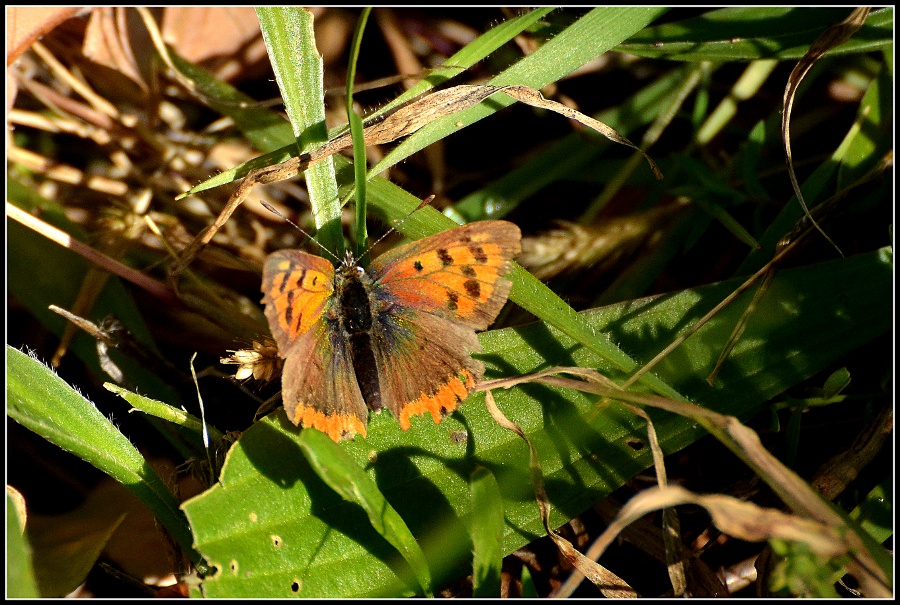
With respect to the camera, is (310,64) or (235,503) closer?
(235,503)

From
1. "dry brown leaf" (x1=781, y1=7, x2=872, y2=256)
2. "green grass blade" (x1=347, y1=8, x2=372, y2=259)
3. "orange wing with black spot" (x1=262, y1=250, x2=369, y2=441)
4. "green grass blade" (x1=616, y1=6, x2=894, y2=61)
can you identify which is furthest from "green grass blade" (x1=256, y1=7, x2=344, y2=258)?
"dry brown leaf" (x1=781, y1=7, x2=872, y2=256)

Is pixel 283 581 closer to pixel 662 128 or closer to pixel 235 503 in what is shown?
pixel 235 503

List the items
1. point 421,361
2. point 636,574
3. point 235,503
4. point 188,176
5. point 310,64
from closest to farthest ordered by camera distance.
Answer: point 235,503, point 421,361, point 310,64, point 636,574, point 188,176

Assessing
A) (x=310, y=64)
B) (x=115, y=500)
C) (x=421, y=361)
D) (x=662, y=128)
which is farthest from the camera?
(x=662, y=128)

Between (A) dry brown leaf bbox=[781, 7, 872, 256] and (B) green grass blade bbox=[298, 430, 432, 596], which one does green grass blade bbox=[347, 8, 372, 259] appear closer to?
(B) green grass blade bbox=[298, 430, 432, 596]

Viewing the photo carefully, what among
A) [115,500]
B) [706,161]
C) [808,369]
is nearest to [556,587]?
[808,369]

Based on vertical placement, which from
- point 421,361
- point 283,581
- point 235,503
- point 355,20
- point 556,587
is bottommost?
point 556,587

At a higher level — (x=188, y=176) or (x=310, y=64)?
(x=310, y=64)

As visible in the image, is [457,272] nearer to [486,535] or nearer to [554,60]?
[486,535]
